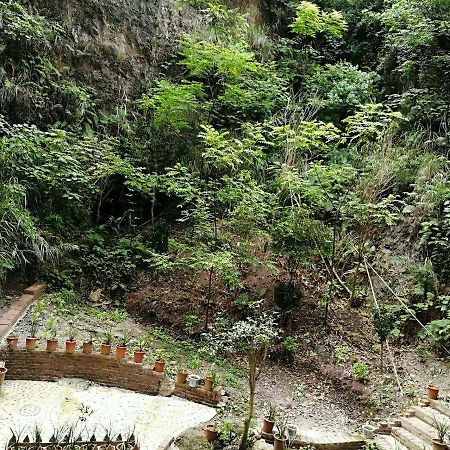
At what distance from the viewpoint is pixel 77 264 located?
8.54 metres

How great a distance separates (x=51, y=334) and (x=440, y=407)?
16.1 ft

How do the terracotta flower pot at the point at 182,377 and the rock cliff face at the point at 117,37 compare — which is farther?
the rock cliff face at the point at 117,37

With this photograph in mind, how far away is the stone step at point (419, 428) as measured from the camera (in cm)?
512

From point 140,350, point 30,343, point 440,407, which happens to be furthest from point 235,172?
point 440,407

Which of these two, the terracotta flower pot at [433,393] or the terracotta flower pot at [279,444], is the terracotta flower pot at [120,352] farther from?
the terracotta flower pot at [433,393]

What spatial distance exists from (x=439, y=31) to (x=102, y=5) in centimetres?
731

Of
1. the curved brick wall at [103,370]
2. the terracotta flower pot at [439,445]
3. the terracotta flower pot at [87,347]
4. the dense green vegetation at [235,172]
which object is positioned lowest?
the curved brick wall at [103,370]

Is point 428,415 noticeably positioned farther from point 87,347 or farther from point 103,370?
point 87,347

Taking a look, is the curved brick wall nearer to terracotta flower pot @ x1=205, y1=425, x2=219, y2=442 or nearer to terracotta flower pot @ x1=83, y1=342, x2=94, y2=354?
terracotta flower pot @ x1=83, y1=342, x2=94, y2=354

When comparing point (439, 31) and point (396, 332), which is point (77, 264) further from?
point (439, 31)

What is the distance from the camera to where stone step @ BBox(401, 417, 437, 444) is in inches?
202

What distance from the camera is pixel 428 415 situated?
5.52m

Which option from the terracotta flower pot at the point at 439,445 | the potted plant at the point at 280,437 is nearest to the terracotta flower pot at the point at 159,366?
the potted plant at the point at 280,437

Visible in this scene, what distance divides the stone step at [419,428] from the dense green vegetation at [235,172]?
155cm
